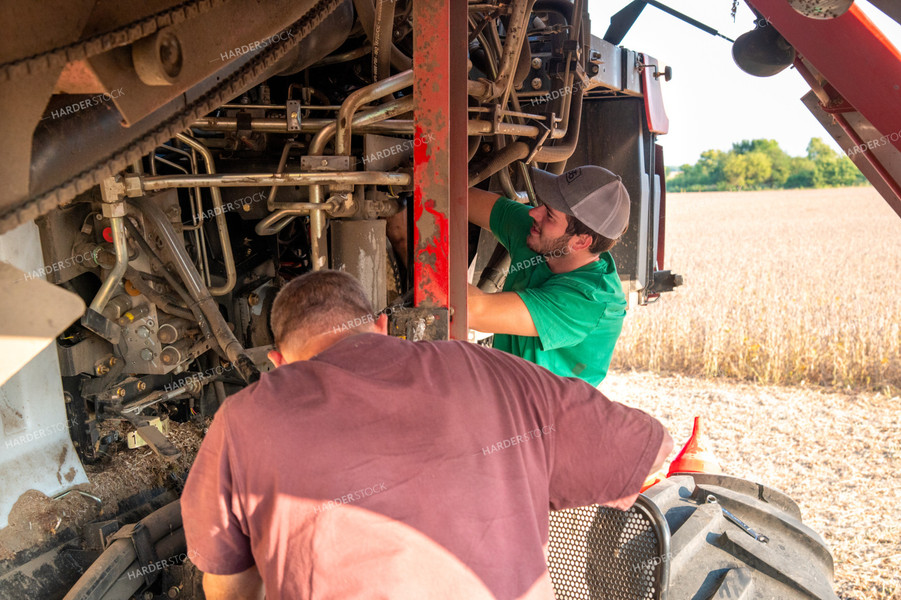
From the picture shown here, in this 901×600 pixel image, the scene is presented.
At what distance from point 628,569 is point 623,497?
1.39 ft

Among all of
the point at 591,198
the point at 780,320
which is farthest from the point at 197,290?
the point at 780,320

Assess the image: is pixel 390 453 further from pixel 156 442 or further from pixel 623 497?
pixel 156 442

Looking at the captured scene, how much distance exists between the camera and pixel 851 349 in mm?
7070

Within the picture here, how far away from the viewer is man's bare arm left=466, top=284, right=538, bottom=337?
7.27 feet

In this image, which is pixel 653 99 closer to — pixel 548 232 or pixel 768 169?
pixel 548 232

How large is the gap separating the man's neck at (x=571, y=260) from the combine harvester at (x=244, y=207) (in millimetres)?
390

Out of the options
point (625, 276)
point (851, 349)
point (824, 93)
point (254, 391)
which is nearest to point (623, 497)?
point (254, 391)

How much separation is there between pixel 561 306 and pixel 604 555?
760 mm

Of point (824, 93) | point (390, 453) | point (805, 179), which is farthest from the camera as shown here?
point (805, 179)

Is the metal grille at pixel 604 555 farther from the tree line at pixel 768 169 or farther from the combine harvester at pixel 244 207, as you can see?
the tree line at pixel 768 169

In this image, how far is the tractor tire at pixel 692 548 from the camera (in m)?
1.85

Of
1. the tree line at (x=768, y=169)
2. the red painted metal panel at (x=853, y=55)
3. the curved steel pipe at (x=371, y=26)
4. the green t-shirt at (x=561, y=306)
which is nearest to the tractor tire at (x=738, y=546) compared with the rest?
the green t-shirt at (x=561, y=306)

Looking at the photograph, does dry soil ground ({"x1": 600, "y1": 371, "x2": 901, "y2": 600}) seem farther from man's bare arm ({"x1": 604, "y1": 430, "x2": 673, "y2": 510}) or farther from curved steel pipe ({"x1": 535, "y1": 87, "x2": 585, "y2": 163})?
man's bare arm ({"x1": 604, "y1": 430, "x2": 673, "y2": 510})

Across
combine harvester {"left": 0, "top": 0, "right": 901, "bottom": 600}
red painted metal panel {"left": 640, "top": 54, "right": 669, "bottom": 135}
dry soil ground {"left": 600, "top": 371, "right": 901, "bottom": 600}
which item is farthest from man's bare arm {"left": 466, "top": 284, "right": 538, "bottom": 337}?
dry soil ground {"left": 600, "top": 371, "right": 901, "bottom": 600}
